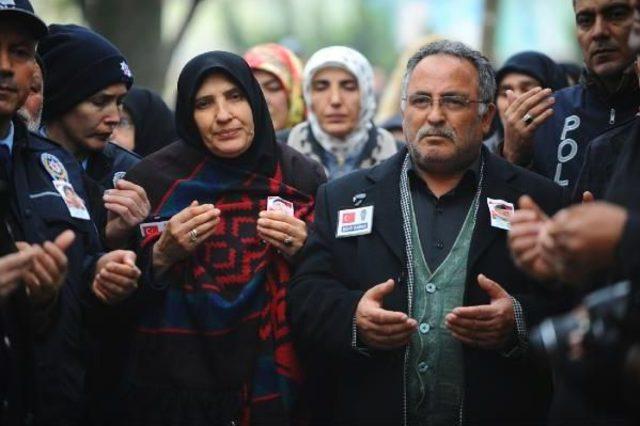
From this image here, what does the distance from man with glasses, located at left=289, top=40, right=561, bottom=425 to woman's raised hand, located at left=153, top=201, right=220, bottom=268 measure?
448mm

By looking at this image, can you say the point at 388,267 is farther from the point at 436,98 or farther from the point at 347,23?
the point at 347,23

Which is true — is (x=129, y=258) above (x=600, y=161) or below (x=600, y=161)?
below

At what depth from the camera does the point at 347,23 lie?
86.7ft

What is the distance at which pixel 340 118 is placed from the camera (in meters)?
8.04

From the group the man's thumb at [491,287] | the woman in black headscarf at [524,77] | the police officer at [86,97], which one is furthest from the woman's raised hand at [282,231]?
the woman in black headscarf at [524,77]

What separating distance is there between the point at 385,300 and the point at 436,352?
31 centimetres

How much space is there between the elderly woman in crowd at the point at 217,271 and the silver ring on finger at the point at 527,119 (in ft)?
3.60

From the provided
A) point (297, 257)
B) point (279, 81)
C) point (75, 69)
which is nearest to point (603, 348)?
point (297, 257)

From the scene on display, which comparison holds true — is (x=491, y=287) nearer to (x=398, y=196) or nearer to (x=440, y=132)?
(x=398, y=196)

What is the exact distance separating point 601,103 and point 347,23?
20371 mm

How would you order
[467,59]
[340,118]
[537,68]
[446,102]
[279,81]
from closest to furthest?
[446,102] → [467,59] → [340,118] → [537,68] → [279,81]

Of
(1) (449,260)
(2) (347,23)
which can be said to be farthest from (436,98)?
(2) (347,23)

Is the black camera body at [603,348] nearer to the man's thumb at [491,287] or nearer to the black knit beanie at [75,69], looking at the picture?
the man's thumb at [491,287]

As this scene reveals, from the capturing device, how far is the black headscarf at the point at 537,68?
325 inches
